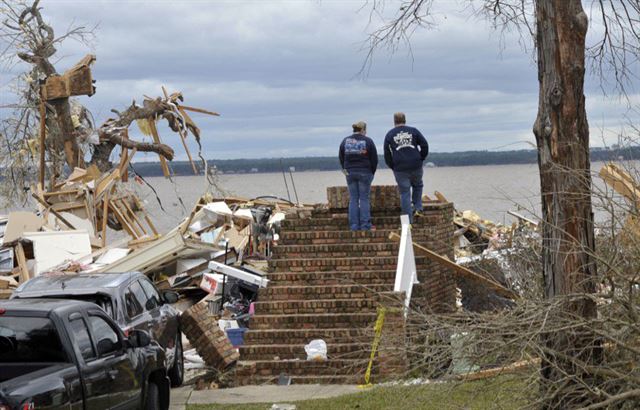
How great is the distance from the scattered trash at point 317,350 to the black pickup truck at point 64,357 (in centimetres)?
452

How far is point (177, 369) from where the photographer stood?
15.8m

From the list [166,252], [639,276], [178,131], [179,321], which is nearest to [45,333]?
[639,276]

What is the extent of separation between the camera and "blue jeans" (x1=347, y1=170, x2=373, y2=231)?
730 inches

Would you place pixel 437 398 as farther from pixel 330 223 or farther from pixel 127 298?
pixel 330 223

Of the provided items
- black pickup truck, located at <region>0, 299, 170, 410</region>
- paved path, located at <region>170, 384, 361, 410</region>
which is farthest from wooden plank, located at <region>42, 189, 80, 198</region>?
black pickup truck, located at <region>0, 299, 170, 410</region>

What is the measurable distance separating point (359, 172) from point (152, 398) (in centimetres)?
741

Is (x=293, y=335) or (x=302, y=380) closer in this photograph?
(x=302, y=380)

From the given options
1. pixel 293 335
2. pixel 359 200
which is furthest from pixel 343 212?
pixel 293 335

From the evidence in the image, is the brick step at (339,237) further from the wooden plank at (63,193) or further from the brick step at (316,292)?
the wooden plank at (63,193)

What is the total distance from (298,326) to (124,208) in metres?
12.3

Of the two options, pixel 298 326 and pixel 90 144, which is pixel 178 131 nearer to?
pixel 90 144

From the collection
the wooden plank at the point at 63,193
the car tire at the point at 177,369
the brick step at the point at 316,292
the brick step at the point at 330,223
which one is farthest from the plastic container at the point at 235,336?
the wooden plank at the point at 63,193

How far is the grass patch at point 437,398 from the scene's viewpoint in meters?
9.10

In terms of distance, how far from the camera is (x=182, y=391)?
1541 cm
